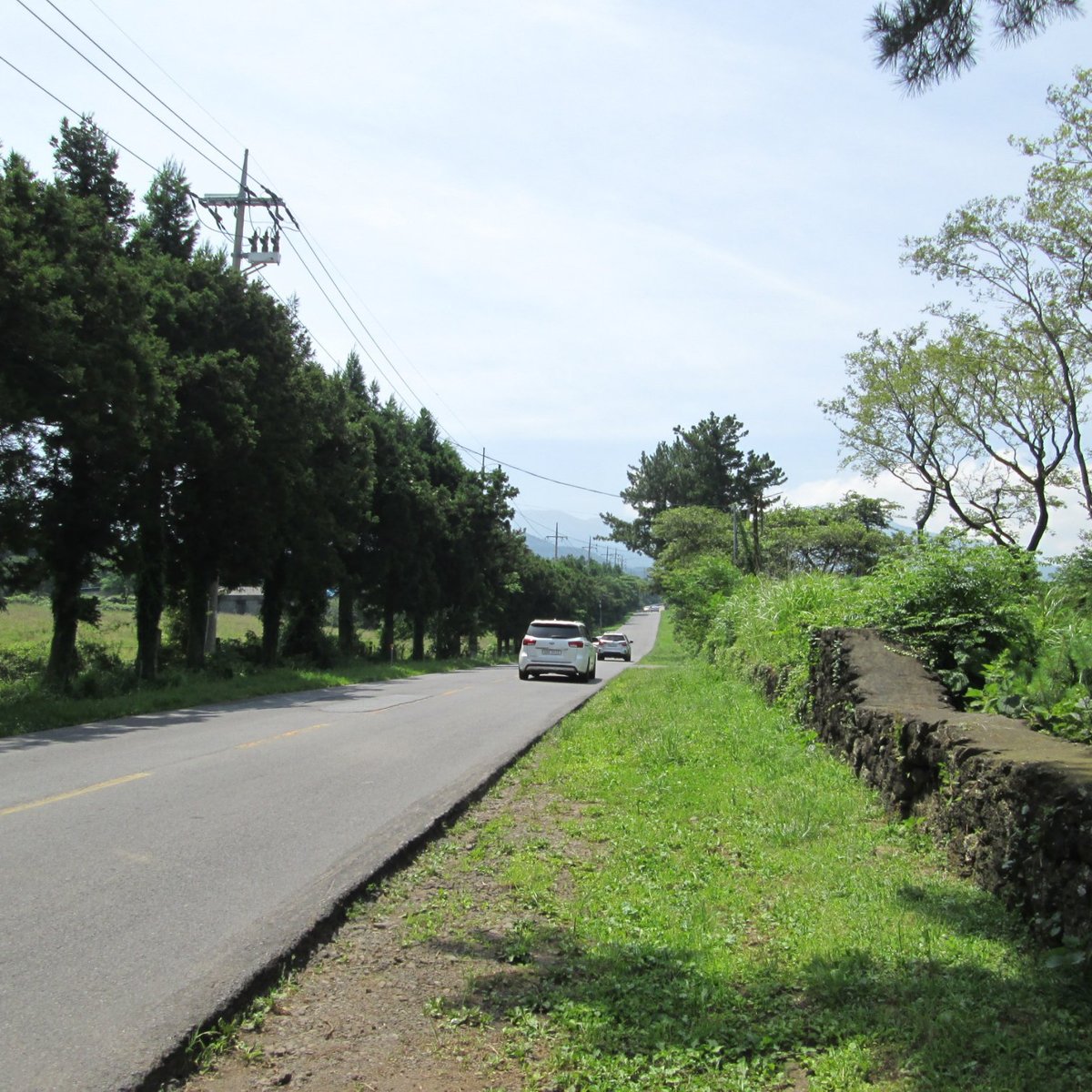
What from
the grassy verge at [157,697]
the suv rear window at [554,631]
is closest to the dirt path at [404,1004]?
the grassy verge at [157,697]

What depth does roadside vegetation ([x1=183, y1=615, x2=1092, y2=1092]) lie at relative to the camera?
3969 millimetres

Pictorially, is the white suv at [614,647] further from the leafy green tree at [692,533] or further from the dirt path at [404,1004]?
the dirt path at [404,1004]

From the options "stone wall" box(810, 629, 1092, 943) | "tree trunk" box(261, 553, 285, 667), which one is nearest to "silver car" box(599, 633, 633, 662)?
"tree trunk" box(261, 553, 285, 667)

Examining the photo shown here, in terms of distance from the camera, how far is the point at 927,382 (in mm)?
32969

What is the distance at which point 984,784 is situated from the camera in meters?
6.05

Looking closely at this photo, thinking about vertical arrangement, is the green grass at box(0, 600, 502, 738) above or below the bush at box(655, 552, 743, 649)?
below

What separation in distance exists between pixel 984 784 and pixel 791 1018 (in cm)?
232

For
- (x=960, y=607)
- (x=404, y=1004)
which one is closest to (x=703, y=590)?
(x=960, y=607)

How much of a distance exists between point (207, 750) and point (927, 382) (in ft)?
89.5

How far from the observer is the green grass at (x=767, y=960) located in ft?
12.9

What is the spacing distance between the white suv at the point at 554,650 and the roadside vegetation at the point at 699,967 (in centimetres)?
2006

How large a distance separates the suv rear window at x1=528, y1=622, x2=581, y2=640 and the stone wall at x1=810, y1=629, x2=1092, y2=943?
18769 millimetres

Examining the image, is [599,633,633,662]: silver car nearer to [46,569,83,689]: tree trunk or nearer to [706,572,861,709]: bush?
[706,572,861,709]: bush

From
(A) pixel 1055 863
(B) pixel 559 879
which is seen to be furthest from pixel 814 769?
(A) pixel 1055 863
